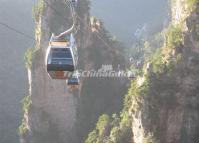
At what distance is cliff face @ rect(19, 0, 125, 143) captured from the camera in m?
63.4

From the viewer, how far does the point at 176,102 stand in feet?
147

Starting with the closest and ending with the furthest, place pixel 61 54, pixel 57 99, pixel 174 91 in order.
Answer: pixel 61 54 < pixel 174 91 < pixel 57 99

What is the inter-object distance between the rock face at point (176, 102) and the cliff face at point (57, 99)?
18924 mm

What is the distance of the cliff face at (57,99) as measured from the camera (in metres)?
63.4

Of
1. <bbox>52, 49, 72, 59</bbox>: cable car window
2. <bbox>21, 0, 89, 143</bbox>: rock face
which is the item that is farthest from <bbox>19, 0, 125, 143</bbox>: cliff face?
<bbox>52, 49, 72, 59</bbox>: cable car window

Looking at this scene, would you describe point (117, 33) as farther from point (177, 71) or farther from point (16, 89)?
point (177, 71)

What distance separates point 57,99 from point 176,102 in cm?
2164

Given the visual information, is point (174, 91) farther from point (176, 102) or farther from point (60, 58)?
point (60, 58)

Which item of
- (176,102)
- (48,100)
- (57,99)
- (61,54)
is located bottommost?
(48,100)

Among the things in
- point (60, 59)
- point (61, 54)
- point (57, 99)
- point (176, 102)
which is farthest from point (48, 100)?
point (60, 59)

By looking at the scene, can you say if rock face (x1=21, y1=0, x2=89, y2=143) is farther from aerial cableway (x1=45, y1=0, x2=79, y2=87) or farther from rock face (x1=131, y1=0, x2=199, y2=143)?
aerial cableway (x1=45, y1=0, x2=79, y2=87)

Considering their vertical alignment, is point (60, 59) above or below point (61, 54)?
below

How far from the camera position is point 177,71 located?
44.8 metres

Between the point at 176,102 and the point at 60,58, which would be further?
the point at 176,102
